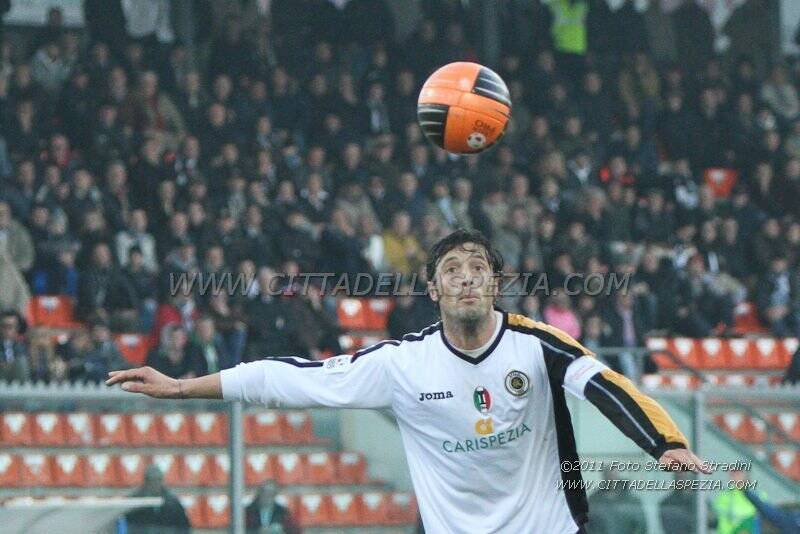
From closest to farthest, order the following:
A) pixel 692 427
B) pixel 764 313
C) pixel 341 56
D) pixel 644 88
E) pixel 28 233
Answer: pixel 692 427, pixel 28 233, pixel 764 313, pixel 341 56, pixel 644 88

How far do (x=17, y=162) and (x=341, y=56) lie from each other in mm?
5174

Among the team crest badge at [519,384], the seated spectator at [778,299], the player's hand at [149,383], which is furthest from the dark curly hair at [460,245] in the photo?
the seated spectator at [778,299]

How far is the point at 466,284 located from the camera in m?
5.85

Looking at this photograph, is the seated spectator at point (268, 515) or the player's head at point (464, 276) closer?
the player's head at point (464, 276)

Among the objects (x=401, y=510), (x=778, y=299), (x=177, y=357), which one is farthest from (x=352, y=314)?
(x=401, y=510)

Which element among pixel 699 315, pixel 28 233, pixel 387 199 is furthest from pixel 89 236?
pixel 699 315

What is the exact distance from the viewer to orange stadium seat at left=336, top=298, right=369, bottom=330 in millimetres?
16484

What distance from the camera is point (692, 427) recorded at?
1028 centimetres

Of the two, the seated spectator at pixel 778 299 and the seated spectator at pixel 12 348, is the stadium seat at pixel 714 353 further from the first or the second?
the seated spectator at pixel 12 348

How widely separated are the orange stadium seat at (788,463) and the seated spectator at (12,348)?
18.6 feet

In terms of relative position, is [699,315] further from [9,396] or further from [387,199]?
[9,396]

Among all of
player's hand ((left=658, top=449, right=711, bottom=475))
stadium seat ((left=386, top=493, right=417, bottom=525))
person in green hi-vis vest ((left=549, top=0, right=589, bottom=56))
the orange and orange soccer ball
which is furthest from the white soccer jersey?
person in green hi-vis vest ((left=549, top=0, right=589, bottom=56))

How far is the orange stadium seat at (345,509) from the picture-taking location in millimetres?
9727

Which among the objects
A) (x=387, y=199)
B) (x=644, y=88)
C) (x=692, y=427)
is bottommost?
(x=692, y=427)
